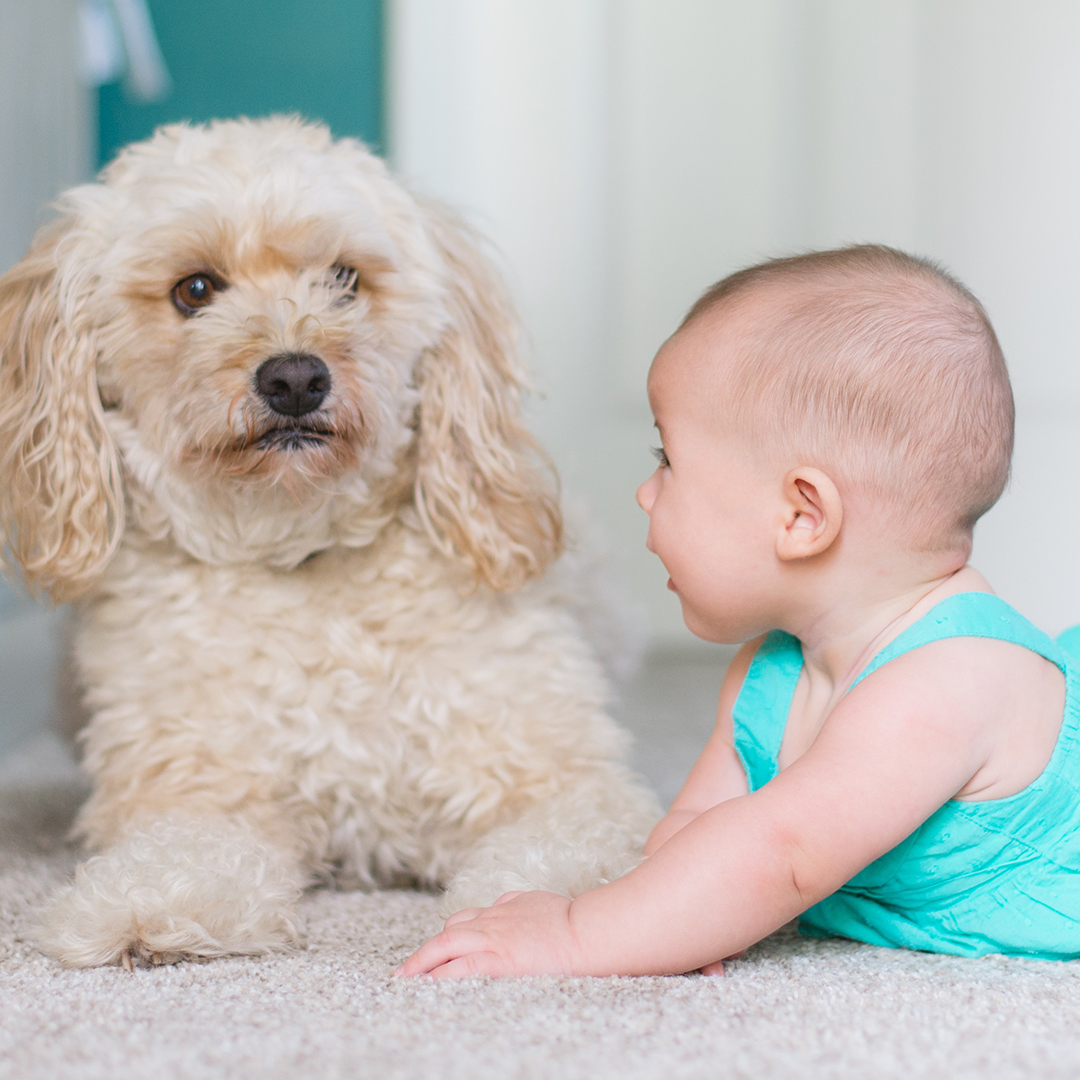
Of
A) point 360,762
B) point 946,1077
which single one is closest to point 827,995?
point 946,1077

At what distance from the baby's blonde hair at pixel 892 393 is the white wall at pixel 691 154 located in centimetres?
172

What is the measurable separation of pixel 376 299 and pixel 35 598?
19.2 inches

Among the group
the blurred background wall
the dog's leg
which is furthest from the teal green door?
the dog's leg

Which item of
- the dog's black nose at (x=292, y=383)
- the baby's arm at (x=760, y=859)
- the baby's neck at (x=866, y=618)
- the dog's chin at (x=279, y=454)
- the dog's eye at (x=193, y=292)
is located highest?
the dog's eye at (x=193, y=292)

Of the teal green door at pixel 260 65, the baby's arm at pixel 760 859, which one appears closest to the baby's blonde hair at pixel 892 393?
the baby's arm at pixel 760 859

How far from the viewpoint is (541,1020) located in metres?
0.71

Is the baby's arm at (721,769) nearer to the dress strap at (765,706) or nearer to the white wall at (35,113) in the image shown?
the dress strap at (765,706)

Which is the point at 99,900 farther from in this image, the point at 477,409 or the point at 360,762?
the point at 477,409

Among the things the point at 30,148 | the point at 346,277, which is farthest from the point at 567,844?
the point at 30,148

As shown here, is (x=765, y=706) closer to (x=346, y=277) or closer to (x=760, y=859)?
(x=760, y=859)

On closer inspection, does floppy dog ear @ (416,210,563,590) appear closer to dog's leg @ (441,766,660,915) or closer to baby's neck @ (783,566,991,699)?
dog's leg @ (441,766,660,915)

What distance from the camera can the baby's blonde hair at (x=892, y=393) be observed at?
921 millimetres

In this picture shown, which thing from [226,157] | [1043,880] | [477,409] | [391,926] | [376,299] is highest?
[226,157]

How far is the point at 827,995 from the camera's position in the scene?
2.55 ft
